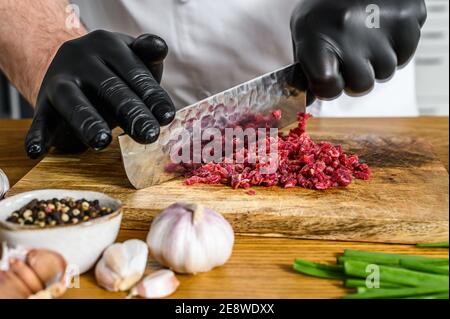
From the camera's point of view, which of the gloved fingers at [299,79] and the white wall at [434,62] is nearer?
the gloved fingers at [299,79]

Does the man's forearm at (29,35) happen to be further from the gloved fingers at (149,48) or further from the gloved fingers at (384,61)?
the gloved fingers at (384,61)

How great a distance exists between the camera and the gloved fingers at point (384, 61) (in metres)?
1.88

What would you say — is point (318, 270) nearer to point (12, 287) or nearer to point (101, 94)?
point (12, 287)

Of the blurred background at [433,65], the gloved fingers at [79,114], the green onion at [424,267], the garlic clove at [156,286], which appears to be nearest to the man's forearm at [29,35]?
the gloved fingers at [79,114]

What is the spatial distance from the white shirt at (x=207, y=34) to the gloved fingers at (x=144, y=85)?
0.52 m

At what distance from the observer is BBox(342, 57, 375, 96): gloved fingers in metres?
1.84

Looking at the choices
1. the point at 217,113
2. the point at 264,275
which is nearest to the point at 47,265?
the point at 264,275

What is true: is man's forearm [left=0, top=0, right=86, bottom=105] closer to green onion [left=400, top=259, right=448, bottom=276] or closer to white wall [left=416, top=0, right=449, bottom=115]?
green onion [left=400, top=259, right=448, bottom=276]

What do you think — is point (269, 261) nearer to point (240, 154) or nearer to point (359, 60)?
point (240, 154)

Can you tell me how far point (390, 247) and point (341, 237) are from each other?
0.11 metres

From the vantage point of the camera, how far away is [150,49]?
1.84 m

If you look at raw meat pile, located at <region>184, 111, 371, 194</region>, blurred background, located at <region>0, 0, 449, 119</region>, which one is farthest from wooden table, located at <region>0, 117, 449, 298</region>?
blurred background, located at <region>0, 0, 449, 119</region>

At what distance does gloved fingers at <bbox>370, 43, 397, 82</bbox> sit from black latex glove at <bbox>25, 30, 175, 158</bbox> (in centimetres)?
59

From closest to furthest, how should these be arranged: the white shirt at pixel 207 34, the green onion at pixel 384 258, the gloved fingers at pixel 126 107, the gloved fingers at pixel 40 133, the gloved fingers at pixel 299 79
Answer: the green onion at pixel 384 258
the gloved fingers at pixel 126 107
the gloved fingers at pixel 40 133
the gloved fingers at pixel 299 79
the white shirt at pixel 207 34
